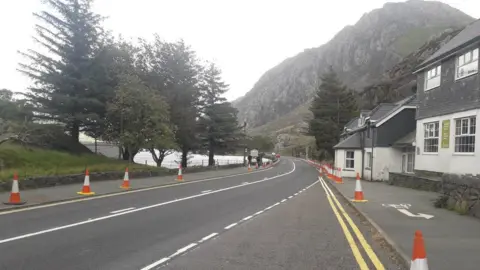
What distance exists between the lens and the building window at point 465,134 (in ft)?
63.3

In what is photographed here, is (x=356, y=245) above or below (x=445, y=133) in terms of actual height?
below

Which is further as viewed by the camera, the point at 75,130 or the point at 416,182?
the point at 75,130

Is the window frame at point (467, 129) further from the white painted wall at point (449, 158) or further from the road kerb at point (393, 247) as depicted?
the road kerb at point (393, 247)

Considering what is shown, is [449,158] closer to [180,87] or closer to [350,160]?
[350,160]

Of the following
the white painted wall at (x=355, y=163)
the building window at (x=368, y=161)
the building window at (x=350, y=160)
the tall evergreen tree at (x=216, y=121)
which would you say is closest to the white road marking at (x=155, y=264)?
the building window at (x=368, y=161)

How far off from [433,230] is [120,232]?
23.3ft

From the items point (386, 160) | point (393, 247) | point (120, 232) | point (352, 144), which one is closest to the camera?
point (393, 247)

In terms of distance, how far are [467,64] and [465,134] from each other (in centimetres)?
318

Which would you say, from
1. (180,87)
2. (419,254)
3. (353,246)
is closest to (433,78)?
(353,246)

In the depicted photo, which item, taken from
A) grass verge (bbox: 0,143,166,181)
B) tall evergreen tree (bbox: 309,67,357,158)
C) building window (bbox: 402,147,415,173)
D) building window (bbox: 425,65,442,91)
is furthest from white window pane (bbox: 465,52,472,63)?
tall evergreen tree (bbox: 309,67,357,158)

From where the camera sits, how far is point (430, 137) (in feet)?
80.2

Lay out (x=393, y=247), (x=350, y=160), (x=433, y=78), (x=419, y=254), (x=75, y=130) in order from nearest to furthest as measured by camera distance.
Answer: (x=419, y=254) < (x=393, y=247) < (x=433, y=78) < (x=75, y=130) < (x=350, y=160)

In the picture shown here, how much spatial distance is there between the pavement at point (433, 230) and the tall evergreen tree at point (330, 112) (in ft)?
171

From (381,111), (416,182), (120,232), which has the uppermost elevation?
(381,111)
